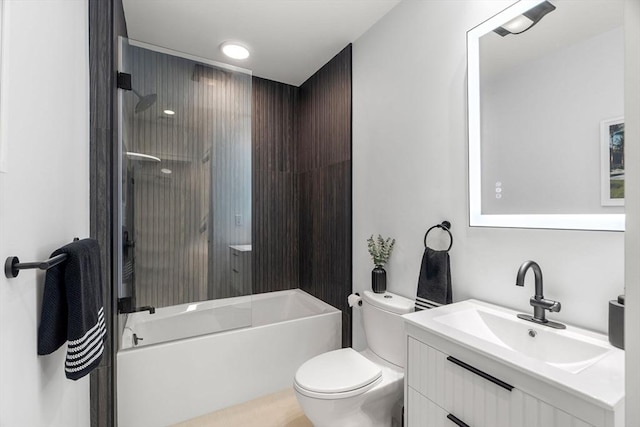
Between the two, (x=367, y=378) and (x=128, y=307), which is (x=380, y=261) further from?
(x=128, y=307)

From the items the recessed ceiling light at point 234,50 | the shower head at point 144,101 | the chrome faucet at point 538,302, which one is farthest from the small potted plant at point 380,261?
the recessed ceiling light at point 234,50

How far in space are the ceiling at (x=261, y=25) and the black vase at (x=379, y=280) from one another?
1.73 metres

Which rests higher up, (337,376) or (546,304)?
(546,304)

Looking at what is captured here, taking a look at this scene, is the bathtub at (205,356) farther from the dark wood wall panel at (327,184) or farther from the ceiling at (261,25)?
the ceiling at (261,25)

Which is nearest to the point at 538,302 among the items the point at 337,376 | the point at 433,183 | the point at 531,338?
the point at 531,338

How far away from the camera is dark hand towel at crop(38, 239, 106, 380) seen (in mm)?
867

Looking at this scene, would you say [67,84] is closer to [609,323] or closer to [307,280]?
[609,323]

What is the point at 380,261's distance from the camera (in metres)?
1.92

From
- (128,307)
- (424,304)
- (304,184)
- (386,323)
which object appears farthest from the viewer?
(304,184)

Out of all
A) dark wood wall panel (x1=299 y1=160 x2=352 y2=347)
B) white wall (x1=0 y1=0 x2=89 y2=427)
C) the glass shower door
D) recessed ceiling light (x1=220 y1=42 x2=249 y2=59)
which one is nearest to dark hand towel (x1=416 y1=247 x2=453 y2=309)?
dark wood wall panel (x1=299 y1=160 x2=352 y2=347)

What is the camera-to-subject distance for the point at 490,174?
4.60 ft

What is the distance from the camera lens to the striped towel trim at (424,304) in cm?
151

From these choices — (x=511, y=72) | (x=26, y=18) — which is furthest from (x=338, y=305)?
(x=26, y=18)

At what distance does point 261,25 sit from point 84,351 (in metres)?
2.17
